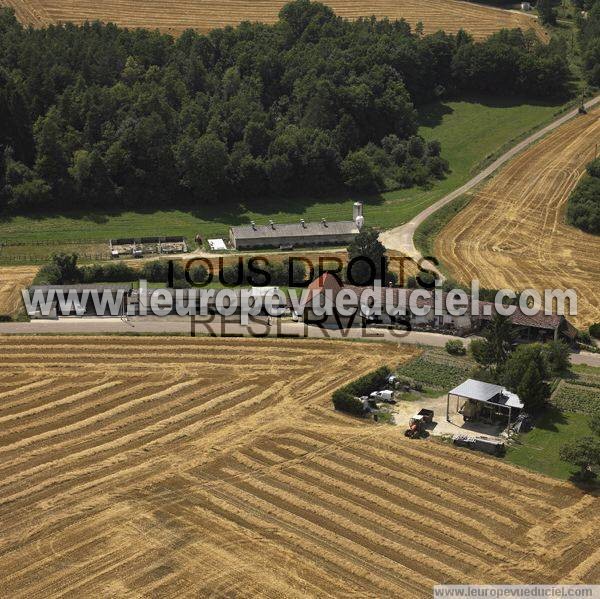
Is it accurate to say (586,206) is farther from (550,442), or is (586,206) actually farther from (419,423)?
(419,423)

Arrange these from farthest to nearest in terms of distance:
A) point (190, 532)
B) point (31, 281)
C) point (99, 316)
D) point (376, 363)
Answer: point (31, 281) → point (99, 316) → point (376, 363) → point (190, 532)

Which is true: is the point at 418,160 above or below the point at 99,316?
above

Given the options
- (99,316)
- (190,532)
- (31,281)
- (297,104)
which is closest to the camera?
(190,532)

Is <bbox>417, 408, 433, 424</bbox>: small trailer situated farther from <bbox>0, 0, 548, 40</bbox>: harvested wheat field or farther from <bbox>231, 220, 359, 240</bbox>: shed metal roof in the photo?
<bbox>0, 0, 548, 40</bbox>: harvested wheat field

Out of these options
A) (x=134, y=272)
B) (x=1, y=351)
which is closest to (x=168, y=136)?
(x=134, y=272)

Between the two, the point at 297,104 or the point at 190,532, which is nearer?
the point at 190,532

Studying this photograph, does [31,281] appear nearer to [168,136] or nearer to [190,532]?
[168,136]

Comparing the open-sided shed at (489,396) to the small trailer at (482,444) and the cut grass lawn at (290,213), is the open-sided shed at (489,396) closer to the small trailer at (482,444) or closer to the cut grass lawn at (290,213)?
the small trailer at (482,444)
